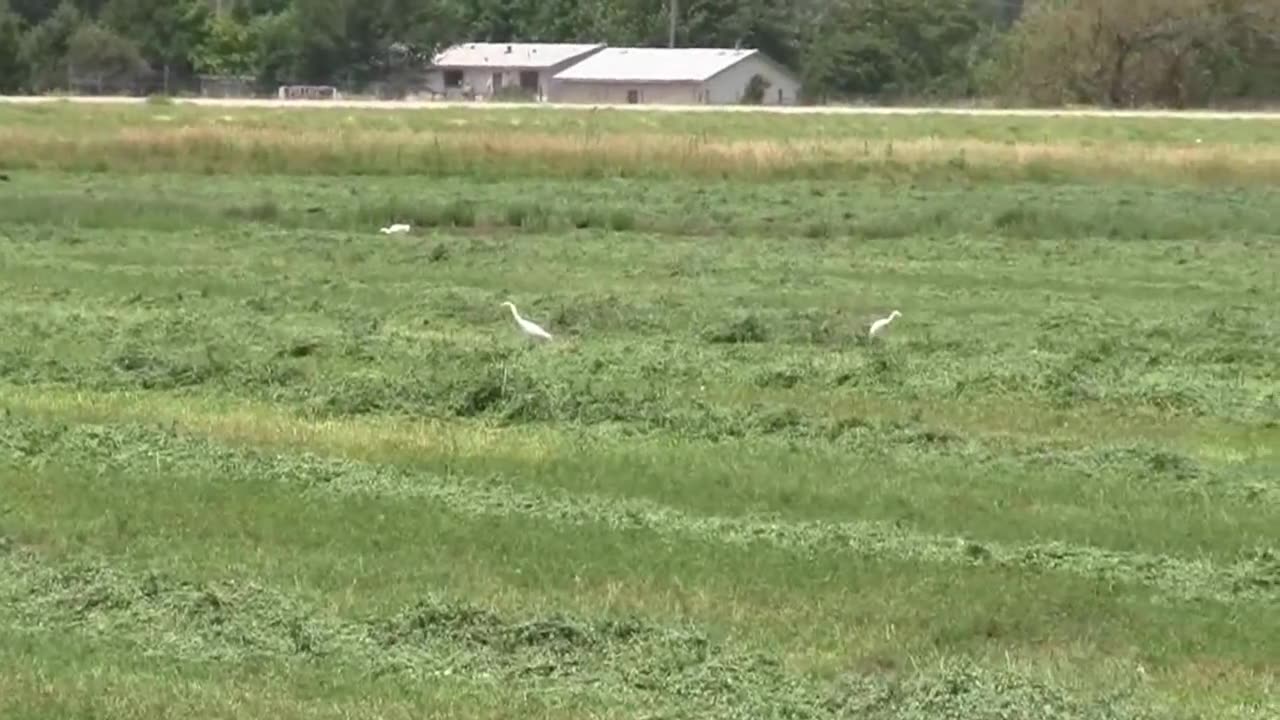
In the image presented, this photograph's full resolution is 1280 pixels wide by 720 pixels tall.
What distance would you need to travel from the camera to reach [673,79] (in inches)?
4198

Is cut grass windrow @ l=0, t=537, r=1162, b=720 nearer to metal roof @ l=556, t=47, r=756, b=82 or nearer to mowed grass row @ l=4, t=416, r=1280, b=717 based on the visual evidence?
mowed grass row @ l=4, t=416, r=1280, b=717

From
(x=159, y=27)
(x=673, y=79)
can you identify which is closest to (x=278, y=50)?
(x=159, y=27)

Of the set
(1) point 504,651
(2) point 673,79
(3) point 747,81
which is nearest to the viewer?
(1) point 504,651

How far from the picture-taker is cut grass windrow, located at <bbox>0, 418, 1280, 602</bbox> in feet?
36.3

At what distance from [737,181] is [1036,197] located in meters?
6.11

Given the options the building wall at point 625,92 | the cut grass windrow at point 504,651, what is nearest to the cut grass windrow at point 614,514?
the cut grass windrow at point 504,651

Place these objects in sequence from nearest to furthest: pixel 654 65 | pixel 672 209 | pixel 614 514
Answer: pixel 614 514
pixel 672 209
pixel 654 65

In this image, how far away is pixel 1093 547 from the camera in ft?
38.3

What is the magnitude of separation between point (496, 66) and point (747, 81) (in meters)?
16.2

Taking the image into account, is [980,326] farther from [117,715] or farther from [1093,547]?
[117,715]

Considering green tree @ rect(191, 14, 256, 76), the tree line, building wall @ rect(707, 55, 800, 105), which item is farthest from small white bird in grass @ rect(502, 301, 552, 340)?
green tree @ rect(191, 14, 256, 76)

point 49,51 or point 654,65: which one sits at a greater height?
point 49,51

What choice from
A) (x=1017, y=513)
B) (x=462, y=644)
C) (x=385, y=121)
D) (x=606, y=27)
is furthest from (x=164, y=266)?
(x=606, y=27)

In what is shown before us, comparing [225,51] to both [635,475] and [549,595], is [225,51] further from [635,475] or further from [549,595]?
[549,595]
